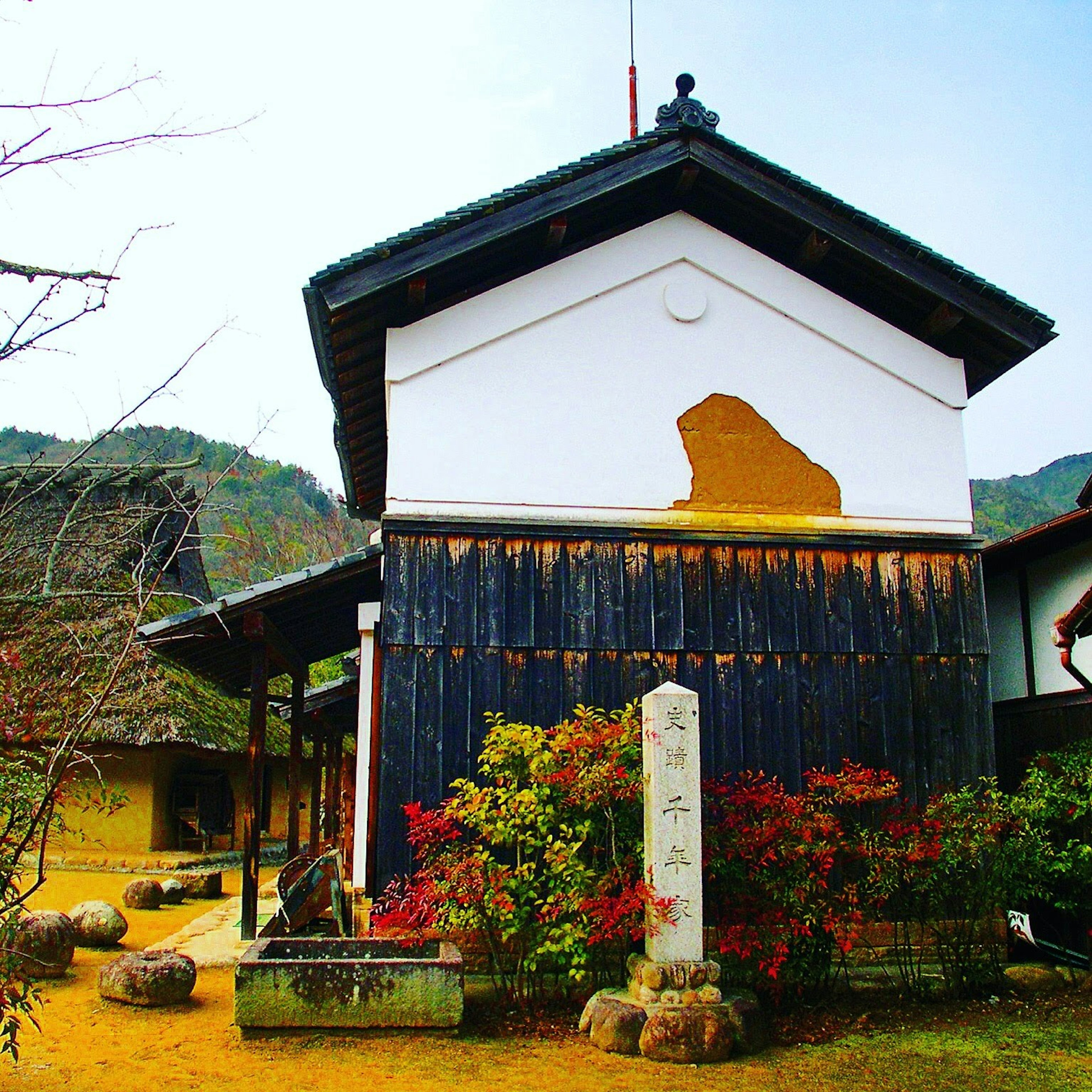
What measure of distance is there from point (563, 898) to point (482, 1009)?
1.23 m

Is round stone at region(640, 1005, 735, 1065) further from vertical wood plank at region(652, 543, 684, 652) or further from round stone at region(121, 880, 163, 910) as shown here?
round stone at region(121, 880, 163, 910)

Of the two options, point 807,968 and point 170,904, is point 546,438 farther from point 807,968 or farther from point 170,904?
point 170,904

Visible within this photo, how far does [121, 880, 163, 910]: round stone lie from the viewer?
13531 millimetres

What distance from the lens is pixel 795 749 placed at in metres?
9.02

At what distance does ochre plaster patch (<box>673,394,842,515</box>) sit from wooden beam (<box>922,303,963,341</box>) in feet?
6.37

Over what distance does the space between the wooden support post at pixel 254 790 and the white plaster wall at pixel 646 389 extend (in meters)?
2.70

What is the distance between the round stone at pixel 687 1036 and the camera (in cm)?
661

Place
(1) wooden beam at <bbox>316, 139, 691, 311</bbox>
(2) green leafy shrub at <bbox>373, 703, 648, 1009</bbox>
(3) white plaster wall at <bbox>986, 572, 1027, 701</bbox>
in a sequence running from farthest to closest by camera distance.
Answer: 1. (3) white plaster wall at <bbox>986, 572, 1027, 701</bbox>
2. (1) wooden beam at <bbox>316, 139, 691, 311</bbox>
3. (2) green leafy shrub at <bbox>373, 703, 648, 1009</bbox>

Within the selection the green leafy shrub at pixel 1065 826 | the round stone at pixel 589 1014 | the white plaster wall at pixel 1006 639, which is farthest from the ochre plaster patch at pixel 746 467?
the round stone at pixel 589 1014

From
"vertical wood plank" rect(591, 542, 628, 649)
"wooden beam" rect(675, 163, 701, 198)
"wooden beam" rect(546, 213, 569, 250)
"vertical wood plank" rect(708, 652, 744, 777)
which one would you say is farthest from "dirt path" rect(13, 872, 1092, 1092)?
"wooden beam" rect(675, 163, 701, 198)

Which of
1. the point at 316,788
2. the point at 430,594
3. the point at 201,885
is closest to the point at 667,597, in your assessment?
the point at 430,594

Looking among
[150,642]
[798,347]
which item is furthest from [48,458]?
[798,347]

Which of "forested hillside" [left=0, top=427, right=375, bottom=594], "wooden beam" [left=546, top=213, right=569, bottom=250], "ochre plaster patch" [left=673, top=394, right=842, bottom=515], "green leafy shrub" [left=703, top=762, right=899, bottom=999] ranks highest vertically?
"forested hillside" [left=0, top=427, right=375, bottom=594]

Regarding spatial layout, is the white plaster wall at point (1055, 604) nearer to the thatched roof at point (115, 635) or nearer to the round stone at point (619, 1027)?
the round stone at point (619, 1027)
